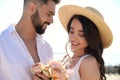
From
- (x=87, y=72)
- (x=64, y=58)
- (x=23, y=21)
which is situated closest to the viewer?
(x=23, y=21)

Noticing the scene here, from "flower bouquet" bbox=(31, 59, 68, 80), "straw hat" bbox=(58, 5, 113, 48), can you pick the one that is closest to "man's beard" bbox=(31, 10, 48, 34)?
"flower bouquet" bbox=(31, 59, 68, 80)

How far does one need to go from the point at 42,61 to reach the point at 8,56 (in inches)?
15.2

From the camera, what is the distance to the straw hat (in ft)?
14.9

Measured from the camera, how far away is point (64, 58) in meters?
4.79

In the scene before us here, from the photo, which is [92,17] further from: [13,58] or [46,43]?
[13,58]

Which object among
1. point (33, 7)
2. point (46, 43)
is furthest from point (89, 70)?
point (33, 7)

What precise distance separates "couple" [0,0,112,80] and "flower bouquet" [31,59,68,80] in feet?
0.19

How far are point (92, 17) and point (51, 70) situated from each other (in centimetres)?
109

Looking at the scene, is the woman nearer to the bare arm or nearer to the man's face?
the bare arm

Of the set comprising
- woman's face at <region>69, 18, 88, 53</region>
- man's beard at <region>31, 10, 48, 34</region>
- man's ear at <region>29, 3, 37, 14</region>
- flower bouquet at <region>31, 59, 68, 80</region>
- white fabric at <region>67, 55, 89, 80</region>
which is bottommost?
white fabric at <region>67, 55, 89, 80</region>

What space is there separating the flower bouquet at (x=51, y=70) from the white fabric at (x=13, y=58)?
12 cm

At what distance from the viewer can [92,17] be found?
4551 mm

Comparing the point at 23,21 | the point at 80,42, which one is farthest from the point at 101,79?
the point at 23,21

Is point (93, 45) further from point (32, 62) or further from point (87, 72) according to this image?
point (32, 62)
